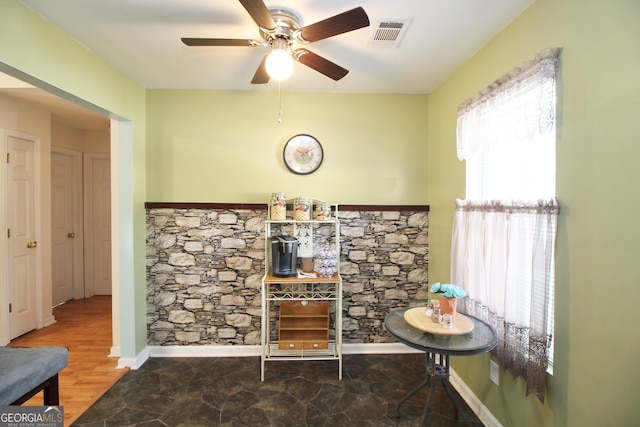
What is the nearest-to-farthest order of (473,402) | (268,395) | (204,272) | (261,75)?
(261,75), (473,402), (268,395), (204,272)

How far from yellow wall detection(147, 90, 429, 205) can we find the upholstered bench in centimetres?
148

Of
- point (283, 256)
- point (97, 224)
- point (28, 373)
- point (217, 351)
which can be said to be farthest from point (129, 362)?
point (97, 224)

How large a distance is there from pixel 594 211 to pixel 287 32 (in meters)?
1.81

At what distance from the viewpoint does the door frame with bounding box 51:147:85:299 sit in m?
4.07

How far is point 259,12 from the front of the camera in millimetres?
1286

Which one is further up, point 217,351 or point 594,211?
point 594,211

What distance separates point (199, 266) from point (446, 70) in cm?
286

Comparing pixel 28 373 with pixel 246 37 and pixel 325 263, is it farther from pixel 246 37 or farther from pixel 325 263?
pixel 246 37

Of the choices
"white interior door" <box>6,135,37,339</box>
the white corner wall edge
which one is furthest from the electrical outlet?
"white interior door" <box>6,135,37,339</box>

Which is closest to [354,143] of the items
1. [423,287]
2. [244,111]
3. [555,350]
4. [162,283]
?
[244,111]

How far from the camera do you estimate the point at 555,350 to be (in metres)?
1.36

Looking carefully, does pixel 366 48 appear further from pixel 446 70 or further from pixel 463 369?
pixel 463 369

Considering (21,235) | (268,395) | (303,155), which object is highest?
(303,155)

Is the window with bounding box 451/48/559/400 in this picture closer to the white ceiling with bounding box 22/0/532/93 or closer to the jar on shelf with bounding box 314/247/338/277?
the white ceiling with bounding box 22/0/532/93
